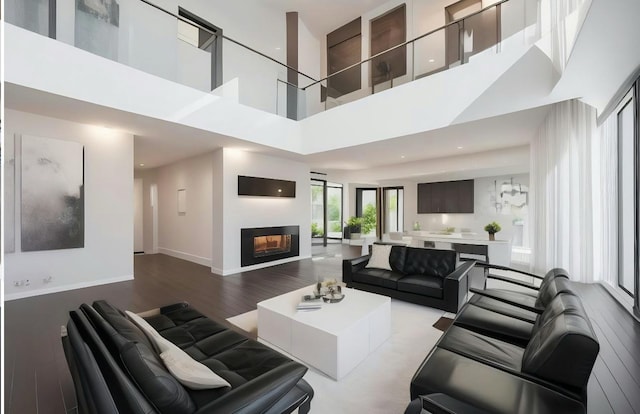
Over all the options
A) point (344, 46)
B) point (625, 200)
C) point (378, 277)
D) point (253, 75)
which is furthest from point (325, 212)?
point (625, 200)

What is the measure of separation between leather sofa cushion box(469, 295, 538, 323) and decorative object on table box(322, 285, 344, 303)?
1.49 metres

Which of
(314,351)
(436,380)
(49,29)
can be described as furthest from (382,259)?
(49,29)

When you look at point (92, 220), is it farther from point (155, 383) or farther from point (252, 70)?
Result: point (155, 383)

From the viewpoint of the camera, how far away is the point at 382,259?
4910 millimetres

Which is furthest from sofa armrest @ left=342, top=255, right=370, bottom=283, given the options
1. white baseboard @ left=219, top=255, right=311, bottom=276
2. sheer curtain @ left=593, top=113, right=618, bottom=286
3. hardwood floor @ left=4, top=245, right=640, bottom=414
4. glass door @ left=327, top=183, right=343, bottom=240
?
glass door @ left=327, top=183, right=343, bottom=240

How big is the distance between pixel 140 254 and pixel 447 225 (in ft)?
34.3

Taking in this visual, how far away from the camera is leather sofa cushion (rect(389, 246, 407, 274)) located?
188 inches

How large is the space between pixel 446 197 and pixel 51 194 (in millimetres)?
10375

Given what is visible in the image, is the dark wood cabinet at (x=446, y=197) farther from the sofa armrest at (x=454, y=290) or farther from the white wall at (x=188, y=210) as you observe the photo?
the white wall at (x=188, y=210)

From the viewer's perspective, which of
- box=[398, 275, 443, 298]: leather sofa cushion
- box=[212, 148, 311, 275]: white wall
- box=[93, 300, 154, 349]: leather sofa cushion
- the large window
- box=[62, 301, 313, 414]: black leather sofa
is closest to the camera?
box=[62, 301, 313, 414]: black leather sofa

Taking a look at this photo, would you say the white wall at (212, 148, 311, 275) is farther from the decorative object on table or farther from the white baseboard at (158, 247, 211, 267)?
the decorative object on table

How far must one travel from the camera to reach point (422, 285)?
4.05m

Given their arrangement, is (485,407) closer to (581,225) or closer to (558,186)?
(581,225)

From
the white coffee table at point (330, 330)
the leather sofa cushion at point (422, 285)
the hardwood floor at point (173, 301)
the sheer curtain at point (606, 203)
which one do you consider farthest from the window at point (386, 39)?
the white coffee table at point (330, 330)
